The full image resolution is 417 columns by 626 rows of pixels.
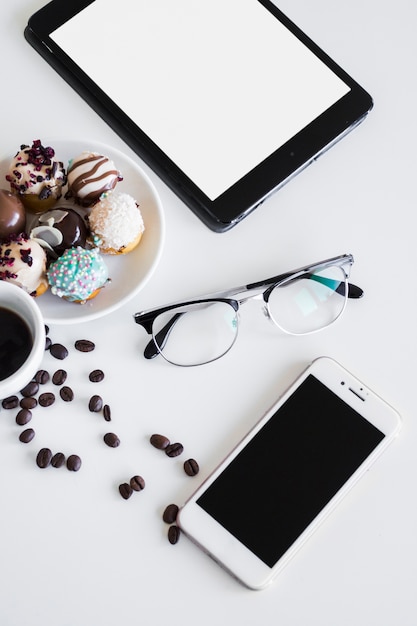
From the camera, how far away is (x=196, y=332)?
3.04 feet

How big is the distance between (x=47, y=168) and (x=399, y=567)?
2.05 feet

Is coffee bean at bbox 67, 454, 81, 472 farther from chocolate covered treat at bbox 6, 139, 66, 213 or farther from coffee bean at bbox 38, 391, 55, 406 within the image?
chocolate covered treat at bbox 6, 139, 66, 213

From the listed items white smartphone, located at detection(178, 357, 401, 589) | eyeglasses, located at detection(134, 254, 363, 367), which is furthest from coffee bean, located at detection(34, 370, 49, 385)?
white smartphone, located at detection(178, 357, 401, 589)

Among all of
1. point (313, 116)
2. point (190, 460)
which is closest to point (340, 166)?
point (313, 116)

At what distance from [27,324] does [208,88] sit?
39 centimetres

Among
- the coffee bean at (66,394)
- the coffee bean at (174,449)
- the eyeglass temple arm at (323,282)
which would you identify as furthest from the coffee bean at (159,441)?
the eyeglass temple arm at (323,282)

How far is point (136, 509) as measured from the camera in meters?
0.87

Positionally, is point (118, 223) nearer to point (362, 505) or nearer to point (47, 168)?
point (47, 168)

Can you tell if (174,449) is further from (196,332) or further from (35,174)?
(35,174)

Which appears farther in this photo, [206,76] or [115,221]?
[206,76]

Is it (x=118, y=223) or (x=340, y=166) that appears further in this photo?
(x=340, y=166)

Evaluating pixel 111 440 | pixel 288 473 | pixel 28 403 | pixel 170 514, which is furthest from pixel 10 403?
pixel 288 473

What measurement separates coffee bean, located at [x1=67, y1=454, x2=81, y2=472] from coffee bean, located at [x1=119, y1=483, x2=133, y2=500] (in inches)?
2.2

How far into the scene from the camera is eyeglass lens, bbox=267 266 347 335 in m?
0.93
